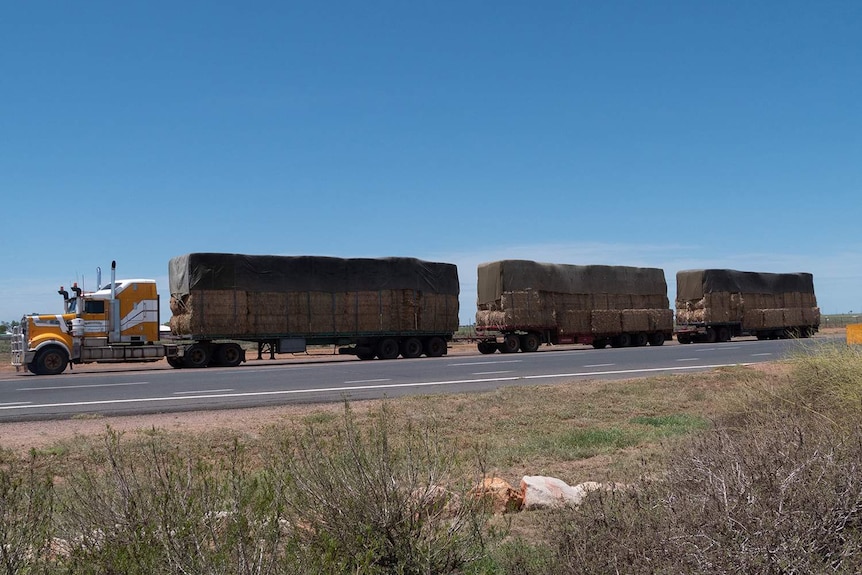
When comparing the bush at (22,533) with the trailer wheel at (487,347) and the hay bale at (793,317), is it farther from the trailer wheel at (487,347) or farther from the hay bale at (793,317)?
the hay bale at (793,317)

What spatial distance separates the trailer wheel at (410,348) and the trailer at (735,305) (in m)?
19.5

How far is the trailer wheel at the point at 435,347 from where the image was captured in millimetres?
33469

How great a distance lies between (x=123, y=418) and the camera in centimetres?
1265

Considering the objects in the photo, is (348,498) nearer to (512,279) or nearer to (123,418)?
(123,418)

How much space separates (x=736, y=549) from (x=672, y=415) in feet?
29.9

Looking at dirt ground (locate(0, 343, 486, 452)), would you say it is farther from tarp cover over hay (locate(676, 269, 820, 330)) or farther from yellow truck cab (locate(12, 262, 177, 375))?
tarp cover over hay (locate(676, 269, 820, 330))

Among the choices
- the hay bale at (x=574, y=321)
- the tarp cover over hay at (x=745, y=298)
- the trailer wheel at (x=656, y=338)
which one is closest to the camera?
the hay bale at (x=574, y=321)

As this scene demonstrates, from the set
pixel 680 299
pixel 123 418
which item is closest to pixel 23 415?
pixel 123 418

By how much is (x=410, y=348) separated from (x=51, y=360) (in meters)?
13.4

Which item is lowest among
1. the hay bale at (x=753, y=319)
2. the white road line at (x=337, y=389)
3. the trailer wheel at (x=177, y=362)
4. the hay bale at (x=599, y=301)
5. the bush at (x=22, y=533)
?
the white road line at (x=337, y=389)

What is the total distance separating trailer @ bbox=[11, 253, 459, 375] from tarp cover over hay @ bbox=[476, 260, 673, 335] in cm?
332

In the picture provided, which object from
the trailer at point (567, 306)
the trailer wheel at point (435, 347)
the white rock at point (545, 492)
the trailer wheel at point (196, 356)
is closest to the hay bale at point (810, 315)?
the trailer at point (567, 306)

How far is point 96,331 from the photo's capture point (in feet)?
88.3

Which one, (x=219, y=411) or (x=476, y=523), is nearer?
(x=476, y=523)
